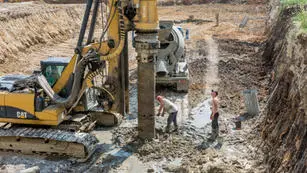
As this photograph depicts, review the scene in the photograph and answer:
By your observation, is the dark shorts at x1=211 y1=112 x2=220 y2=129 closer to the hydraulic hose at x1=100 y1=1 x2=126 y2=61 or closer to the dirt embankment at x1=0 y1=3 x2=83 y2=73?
the hydraulic hose at x1=100 y1=1 x2=126 y2=61

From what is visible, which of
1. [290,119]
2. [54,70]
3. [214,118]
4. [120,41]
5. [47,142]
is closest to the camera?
[290,119]

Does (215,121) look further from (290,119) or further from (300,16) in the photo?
(300,16)

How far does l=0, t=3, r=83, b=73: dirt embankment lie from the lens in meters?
20.0


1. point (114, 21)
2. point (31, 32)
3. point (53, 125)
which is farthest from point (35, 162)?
point (31, 32)

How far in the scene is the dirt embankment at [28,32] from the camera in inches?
786

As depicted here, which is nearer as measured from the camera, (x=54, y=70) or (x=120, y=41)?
(x=120, y=41)

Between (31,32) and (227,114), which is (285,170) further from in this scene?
(31,32)

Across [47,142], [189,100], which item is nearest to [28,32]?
[189,100]

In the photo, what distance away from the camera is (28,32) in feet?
75.9

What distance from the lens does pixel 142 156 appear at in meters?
9.88

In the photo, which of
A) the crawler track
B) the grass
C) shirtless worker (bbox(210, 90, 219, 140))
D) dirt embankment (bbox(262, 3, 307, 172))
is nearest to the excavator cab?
the crawler track

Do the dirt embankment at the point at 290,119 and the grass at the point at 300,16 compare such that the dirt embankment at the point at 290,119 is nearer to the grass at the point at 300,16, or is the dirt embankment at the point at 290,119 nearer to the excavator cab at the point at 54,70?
the grass at the point at 300,16

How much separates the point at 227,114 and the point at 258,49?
400 inches

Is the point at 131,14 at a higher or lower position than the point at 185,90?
higher
